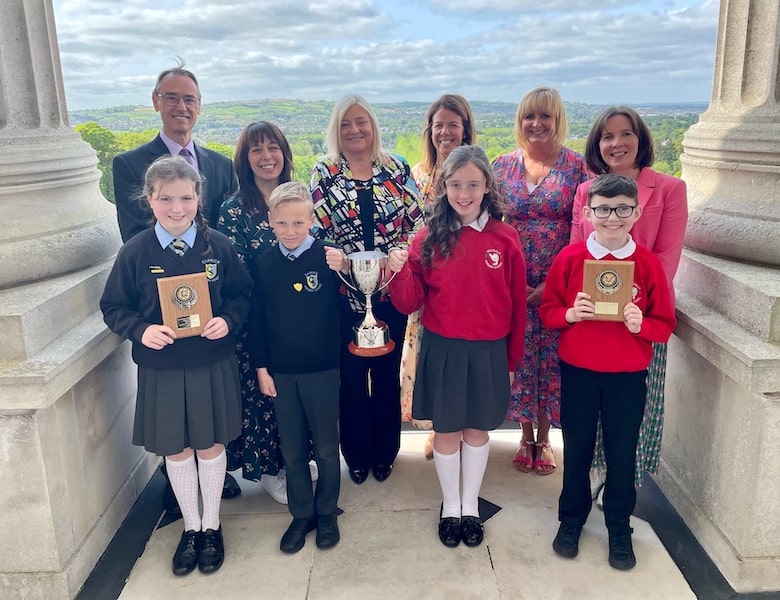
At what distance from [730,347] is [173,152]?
232cm

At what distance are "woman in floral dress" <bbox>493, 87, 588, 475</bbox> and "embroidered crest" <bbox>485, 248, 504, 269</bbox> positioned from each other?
367mm

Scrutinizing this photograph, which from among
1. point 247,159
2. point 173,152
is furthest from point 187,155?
point 247,159

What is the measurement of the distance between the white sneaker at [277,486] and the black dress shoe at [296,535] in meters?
0.26

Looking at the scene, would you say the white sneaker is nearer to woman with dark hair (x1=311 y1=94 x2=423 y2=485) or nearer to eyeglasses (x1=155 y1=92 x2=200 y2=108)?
woman with dark hair (x1=311 y1=94 x2=423 y2=485)

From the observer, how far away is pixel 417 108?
3344mm

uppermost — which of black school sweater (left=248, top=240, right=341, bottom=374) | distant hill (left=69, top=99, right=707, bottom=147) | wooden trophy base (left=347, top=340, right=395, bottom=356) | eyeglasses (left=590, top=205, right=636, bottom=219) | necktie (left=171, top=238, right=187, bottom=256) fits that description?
distant hill (left=69, top=99, right=707, bottom=147)

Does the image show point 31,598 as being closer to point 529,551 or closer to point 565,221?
point 529,551

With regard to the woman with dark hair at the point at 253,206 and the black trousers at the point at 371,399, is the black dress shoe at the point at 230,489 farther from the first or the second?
the black trousers at the point at 371,399

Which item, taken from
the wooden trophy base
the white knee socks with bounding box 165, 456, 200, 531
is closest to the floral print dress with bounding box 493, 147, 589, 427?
the wooden trophy base

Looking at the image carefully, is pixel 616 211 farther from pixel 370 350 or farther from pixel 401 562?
pixel 401 562

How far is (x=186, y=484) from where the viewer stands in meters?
2.57

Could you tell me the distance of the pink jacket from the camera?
2539 millimetres

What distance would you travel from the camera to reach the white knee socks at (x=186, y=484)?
8.37 feet

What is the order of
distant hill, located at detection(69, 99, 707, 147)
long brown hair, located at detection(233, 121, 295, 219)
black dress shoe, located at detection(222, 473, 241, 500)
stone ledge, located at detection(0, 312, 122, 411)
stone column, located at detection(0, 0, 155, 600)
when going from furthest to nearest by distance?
black dress shoe, located at detection(222, 473, 241, 500)
distant hill, located at detection(69, 99, 707, 147)
long brown hair, located at detection(233, 121, 295, 219)
stone column, located at detection(0, 0, 155, 600)
stone ledge, located at detection(0, 312, 122, 411)
